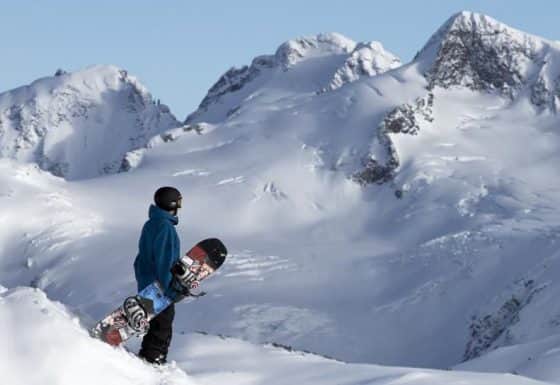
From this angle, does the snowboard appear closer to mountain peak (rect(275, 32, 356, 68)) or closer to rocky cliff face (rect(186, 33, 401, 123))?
rocky cliff face (rect(186, 33, 401, 123))

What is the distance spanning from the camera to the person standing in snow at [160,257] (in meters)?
11.3

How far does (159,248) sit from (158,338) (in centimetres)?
100

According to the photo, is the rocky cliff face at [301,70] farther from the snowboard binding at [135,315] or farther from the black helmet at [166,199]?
the snowboard binding at [135,315]

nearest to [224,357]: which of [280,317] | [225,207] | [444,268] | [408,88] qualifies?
[280,317]

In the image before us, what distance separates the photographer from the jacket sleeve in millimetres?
11289

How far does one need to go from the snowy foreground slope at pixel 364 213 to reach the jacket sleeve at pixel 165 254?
49.4 meters

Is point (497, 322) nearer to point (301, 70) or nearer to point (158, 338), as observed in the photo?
point (158, 338)

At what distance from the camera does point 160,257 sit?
11352 millimetres

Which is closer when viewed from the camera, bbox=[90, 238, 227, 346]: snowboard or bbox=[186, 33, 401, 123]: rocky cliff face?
bbox=[90, 238, 227, 346]: snowboard

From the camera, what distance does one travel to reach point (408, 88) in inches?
4434

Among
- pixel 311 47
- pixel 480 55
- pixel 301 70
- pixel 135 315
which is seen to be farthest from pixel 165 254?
pixel 311 47

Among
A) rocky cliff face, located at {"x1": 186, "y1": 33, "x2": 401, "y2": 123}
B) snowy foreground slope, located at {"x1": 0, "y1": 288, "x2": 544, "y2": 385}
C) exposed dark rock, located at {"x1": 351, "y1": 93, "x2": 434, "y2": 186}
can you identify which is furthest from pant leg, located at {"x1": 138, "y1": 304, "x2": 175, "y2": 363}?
rocky cliff face, located at {"x1": 186, "y1": 33, "x2": 401, "y2": 123}

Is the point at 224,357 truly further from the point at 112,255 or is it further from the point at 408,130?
the point at 408,130

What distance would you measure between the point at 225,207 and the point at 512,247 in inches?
1206
